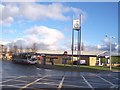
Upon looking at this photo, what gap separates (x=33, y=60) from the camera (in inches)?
2766

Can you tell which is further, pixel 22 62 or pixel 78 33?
pixel 22 62

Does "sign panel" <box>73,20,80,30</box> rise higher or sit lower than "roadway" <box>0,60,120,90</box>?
higher

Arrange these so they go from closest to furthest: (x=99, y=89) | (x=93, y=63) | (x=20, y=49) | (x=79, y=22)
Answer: (x=99, y=89) → (x=79, y=22) → (x=93, y=63) → (x=20, y=49)

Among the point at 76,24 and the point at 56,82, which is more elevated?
the point at 76,24

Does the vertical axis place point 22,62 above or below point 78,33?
below

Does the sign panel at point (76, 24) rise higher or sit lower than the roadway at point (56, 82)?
higher

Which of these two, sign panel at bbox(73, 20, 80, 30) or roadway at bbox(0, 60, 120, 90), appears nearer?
roadway at bbox(0, 60, 120, 90)

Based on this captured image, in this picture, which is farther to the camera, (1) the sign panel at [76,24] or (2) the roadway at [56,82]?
(1) the sign panel at [76,24]

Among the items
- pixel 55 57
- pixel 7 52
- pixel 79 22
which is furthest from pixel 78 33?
pixel 7 52

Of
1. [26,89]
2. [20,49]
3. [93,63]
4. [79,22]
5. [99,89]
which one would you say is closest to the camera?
[26,89]

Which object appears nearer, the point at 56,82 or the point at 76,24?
→ the point at 56,82

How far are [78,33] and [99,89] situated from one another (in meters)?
43.1

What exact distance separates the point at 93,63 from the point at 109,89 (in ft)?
192

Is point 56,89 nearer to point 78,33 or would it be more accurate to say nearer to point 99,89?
point 99,89
